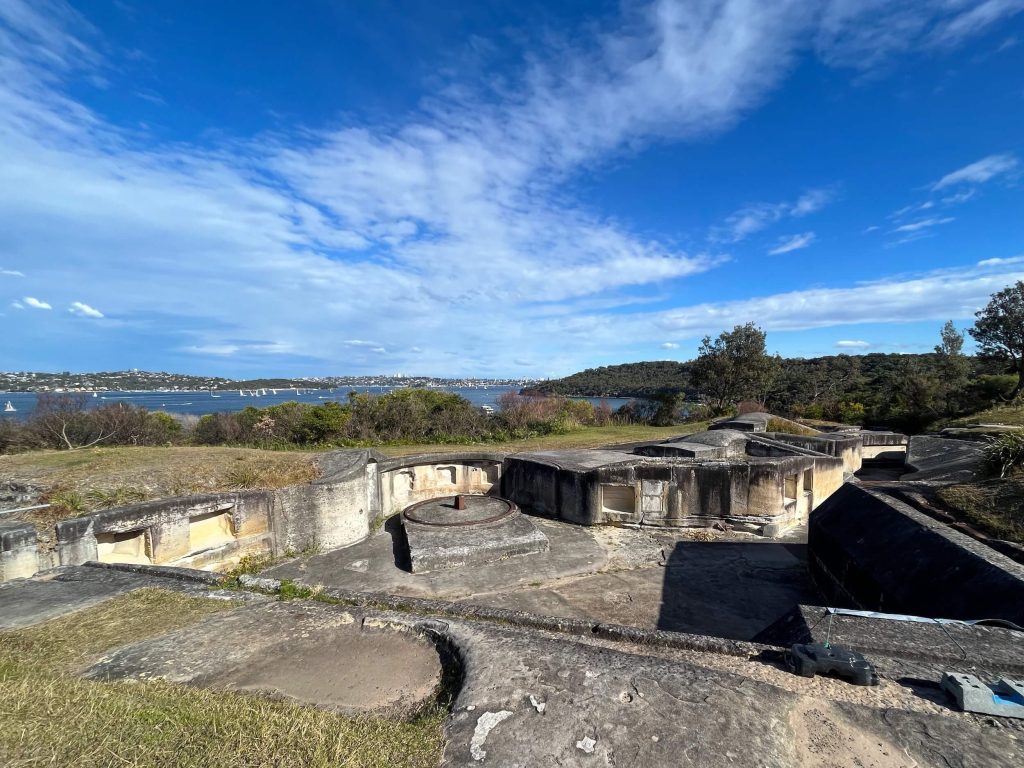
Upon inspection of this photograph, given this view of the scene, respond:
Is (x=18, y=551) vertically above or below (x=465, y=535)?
above

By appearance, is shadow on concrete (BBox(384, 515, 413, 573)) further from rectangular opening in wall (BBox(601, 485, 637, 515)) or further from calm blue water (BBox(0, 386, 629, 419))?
calm blue water (BBox(0, 386, 629, 419))

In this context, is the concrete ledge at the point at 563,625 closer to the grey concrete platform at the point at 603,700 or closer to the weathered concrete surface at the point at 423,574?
the grey concrete platform at the point at 603,700

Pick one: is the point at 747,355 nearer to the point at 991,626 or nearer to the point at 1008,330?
the point at 1008,330

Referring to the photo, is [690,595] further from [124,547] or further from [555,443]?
[555,443]

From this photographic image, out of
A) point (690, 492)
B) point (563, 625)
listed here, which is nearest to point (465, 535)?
point (690, 492)

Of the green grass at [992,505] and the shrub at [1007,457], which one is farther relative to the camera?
the shrub at [1007,457]

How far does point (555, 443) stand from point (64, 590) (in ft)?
43.6

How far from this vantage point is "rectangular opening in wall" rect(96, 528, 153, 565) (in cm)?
601

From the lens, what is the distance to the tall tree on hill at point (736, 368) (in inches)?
1097

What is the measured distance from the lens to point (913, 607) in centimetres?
409

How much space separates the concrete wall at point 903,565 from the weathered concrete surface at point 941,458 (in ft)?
8.78

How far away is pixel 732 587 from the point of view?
6871 mm

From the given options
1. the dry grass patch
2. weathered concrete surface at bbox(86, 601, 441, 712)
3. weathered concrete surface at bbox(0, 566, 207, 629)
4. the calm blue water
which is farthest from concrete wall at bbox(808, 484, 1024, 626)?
the calm blue water

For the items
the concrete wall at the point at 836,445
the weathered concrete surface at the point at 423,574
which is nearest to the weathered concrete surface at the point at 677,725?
the weathered concrete surface at the point at 423,574
